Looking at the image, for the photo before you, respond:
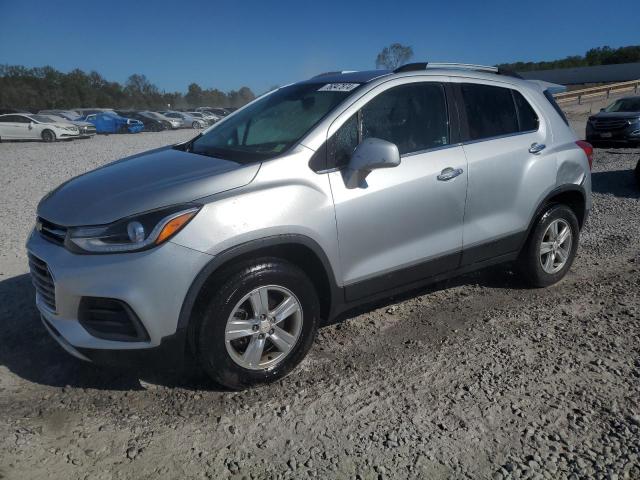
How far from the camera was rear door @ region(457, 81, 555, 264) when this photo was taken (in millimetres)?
3787

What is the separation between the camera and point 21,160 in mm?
14484

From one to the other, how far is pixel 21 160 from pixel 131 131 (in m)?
17.2

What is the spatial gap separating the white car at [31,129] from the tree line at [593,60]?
6349 cm

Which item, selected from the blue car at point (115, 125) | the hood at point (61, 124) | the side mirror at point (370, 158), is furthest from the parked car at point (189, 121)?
the side mirror at point (370, 158)

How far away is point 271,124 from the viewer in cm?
375

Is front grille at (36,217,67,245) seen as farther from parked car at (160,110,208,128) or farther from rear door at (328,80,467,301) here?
parked car at (160,110,208,128)

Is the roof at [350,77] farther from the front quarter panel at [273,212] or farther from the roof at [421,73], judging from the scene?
the front quarter panel at [273,212]

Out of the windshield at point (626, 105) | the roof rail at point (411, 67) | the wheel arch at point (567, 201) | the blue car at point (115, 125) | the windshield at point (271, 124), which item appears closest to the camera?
the windshield at point (271, 124)

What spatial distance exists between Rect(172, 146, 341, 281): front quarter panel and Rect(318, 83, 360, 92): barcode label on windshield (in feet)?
2.23

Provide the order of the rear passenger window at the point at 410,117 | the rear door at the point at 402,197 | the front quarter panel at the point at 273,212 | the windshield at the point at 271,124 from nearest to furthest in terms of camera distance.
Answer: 1. the front quarter panel at the point at 273,212
2. the rear door at the point at 402,197
3. the windshield at the point at 271,124
4. the rear passenger window at the point at 410,117

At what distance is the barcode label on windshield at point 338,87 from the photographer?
3.50 metres

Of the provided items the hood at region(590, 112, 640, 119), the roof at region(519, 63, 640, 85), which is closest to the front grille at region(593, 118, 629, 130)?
the hood at region(590, 112, 640, 119)

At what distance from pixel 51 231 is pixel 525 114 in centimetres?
358

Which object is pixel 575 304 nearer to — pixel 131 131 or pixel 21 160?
pixel 21 160
